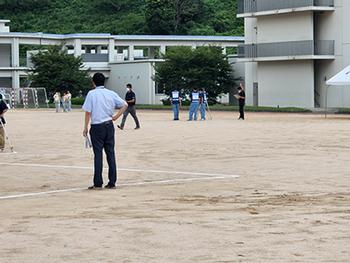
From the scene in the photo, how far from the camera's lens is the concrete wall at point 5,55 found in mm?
98875

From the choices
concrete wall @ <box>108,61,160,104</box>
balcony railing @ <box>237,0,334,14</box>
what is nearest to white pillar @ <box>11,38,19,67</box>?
concrete wall @ <box>108,61,160,104</box>

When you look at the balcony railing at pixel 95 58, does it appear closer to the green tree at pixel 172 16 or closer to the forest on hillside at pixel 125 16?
the forest on hillside at pixel 125 16

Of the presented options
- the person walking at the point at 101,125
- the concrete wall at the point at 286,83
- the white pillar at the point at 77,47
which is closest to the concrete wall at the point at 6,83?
the white pillar at the point at 77,47

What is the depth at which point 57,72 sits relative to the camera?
290 ft

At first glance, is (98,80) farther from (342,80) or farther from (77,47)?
(77,47)

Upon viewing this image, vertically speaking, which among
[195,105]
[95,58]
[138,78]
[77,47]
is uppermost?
[77,47]

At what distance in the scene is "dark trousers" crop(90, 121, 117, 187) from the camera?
15672 mm

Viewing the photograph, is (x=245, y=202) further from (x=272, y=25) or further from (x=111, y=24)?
(x=111, y=24)

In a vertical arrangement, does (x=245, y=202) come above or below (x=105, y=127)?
below

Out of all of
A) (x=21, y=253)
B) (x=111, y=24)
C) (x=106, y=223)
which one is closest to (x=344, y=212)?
(x=106, y=223)

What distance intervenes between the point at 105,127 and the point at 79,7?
11308 cm

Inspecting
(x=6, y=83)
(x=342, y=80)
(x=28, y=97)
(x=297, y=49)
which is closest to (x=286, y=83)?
(x=297, y=49)

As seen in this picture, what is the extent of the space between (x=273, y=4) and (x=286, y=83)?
6.17 m

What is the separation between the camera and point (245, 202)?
13445 millimetres
